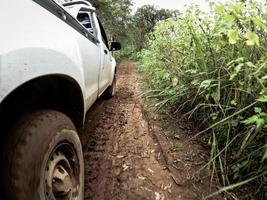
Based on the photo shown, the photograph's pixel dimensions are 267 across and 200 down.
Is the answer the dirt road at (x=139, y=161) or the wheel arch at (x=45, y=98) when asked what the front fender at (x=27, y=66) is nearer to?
the wheel arch at (x=45, y=98)

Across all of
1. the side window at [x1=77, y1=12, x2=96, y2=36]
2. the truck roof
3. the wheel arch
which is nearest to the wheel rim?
the wheel arch

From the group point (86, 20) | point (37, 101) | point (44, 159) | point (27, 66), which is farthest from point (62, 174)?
point (86, 20)

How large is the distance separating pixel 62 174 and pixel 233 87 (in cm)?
178

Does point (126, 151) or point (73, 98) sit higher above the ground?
point (73, 98)

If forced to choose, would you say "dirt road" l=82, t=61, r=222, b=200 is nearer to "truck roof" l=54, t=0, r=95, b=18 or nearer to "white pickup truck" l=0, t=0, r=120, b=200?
"white pickup truck" l=0, t=0, r=120, b=200

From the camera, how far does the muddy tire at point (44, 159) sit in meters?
1.05

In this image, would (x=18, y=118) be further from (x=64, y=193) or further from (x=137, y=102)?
(x=137, y=102)

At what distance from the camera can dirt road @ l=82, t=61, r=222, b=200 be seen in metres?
1.95

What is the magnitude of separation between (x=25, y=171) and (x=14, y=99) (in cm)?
39

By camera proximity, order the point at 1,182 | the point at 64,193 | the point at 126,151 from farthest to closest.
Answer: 1. the point at 126,151
2. the point at 64,193
3. the point at 1,182

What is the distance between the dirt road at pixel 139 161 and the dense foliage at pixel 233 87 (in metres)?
0.24

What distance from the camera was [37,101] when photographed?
146cm

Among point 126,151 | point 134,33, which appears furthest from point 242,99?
point 134,33

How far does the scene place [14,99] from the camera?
1233 mm
